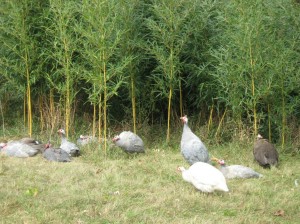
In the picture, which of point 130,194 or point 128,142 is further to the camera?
point 128,142

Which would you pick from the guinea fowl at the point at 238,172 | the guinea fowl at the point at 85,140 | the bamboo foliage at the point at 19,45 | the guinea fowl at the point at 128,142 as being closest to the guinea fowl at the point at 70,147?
the guinea fowl at the point at 85,140

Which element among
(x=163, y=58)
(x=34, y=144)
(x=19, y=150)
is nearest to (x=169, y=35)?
(x=163, y=58)

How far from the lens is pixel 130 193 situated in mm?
5355

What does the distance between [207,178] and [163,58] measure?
255 cm

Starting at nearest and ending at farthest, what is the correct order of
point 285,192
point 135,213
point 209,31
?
point 135,213
point 285,192
point 209,31

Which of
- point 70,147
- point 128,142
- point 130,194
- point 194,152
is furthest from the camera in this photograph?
point 70,147

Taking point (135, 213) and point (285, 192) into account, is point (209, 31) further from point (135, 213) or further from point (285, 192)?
point (135, 213)

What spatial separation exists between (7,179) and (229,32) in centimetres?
352

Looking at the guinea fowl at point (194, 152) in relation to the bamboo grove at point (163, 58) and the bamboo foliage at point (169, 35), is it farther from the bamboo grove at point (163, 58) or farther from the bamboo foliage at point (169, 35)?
the bamboo foliage at point (169, 35)

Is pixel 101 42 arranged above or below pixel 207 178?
above

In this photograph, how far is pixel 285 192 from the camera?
5.50 m

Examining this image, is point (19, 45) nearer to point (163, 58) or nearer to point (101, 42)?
point (101, 42)

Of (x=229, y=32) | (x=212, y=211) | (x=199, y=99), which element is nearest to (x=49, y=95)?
(x=199, y=99)

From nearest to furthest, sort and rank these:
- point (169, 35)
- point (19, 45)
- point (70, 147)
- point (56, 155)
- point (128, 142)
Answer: point (56, 155) < point (128, 142) < point (70, 147) < point (169, 35) < point (19, 45)
